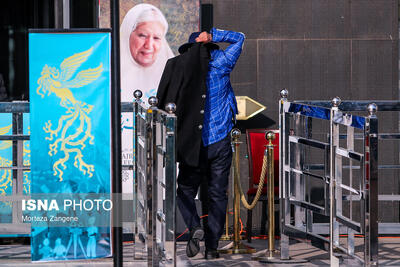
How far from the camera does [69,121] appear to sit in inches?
224

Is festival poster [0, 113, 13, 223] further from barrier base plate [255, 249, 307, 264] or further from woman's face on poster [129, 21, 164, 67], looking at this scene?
barrier base plate [255, 249, 307, 264]

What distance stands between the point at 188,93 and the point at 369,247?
219cm

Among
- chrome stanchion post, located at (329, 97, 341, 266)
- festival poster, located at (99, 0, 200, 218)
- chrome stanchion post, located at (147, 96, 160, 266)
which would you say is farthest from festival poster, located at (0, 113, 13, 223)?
chrome stanchion post, located at (329, 97, 341, 266)

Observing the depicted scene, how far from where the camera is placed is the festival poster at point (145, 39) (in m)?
7.93

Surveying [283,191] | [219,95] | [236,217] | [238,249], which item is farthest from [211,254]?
[219,95]

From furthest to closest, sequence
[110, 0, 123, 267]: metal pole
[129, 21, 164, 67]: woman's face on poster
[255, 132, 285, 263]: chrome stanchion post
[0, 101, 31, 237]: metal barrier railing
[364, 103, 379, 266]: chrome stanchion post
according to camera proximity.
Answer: [129, 21, 164, 67]: woman's face on poster → [0, 101, 31, 237]: metal barrier railing → [255, 132, 285, 263]: chrome stanchion post → [364, 103, 379, 266]: chrome stanchion post → [110, 0, 123, 267]: metal pole

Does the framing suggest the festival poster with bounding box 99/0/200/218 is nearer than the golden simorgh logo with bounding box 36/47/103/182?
No

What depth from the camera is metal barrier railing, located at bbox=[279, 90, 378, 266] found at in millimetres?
4934

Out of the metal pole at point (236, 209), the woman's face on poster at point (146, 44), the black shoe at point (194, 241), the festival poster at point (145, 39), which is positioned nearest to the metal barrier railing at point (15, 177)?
the festival poster at point (145, 39)

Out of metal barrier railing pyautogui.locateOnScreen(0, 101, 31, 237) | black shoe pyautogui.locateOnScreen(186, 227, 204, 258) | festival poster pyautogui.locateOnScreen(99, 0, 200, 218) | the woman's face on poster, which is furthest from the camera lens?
the woman's face on poster

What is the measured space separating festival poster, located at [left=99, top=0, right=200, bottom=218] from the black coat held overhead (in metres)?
1.47

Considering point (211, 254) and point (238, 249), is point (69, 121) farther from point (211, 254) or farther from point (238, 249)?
point (238, 249)

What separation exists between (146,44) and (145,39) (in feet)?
0.18

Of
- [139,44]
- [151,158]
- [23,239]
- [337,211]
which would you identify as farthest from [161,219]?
[139,44]
